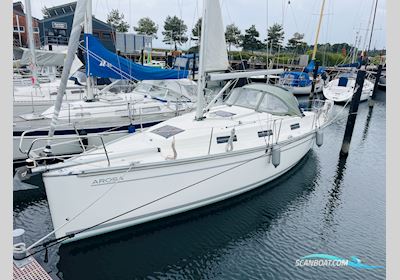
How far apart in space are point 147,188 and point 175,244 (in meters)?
1.47

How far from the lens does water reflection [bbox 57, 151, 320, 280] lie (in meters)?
5.77

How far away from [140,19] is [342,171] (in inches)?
1878

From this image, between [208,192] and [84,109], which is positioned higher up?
[84,109]

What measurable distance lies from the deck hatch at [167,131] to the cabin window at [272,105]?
3319mm

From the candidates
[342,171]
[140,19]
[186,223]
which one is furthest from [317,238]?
[140,19]

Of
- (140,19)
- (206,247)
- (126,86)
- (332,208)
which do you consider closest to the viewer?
(206,247)

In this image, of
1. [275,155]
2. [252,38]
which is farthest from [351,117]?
[252,38]

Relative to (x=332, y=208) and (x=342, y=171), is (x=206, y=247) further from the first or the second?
(x=342, y=171)

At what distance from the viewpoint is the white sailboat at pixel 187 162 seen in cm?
568

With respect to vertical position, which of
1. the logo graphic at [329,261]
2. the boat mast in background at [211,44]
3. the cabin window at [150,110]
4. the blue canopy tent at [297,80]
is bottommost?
the logo graphic at [329,261]

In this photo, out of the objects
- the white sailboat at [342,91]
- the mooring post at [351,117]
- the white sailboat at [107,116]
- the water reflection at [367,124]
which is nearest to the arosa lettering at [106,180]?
the white sailboat at [107,116]

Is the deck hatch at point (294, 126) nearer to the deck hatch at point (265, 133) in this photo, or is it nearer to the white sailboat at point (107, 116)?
the deck hatch at point (265, 133)

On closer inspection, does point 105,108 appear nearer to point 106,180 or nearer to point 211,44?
point 211,44

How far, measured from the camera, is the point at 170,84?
43.7 ft
